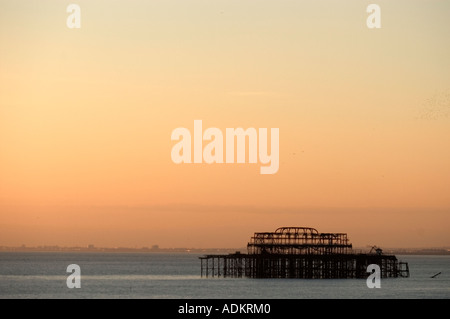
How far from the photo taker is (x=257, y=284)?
4220 inches

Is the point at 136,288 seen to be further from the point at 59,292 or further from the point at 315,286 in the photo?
the point at 315,286

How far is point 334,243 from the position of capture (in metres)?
125

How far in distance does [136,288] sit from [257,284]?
14534 mm

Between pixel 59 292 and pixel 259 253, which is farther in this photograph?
pixel 259 253
